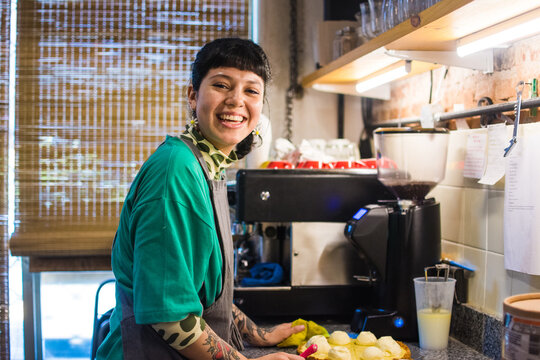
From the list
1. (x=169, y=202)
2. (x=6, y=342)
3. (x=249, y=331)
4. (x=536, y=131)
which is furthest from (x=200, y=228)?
(x=6, y=342)

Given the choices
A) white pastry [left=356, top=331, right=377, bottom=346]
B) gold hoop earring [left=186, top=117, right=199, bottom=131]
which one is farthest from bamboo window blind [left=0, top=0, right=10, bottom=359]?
white pastry [left=356, top=331, right=377, bottom=346]

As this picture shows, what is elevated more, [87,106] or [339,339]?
[87,106]

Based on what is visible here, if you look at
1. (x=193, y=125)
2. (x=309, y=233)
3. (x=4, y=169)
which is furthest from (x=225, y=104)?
(x=4, y=169)

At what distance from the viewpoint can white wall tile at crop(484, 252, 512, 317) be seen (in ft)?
5.37

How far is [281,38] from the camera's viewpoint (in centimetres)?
307

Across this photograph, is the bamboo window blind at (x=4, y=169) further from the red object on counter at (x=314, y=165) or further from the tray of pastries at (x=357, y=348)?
the tray of pastries at (x=357, y=348)

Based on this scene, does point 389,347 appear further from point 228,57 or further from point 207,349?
point 228,57

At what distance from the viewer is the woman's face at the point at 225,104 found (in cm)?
134

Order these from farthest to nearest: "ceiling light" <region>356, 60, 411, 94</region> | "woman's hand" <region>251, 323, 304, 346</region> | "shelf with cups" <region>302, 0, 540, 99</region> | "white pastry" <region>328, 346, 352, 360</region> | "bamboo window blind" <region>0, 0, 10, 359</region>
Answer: "bamboo window blind" <region>0, 0, 10, 359</region>
"ceiling light" <region>356, 60, 411, 94</region>
"woman's hand" <region>251, 323, 304, 346</region>
"white pastry" <region>328, 346, 352, 360</region>
"shelf with cups" <region>302, 0, 540, 99</region>

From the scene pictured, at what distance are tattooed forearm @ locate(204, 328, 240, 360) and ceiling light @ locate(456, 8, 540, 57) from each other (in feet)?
3.28

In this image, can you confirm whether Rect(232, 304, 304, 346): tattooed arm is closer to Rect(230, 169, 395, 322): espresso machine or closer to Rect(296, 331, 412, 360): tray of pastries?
Rect(296, 331, 412, 360): tray of pastries

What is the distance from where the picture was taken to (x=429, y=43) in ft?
5.59

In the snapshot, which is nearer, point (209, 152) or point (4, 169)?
point (209, 152)

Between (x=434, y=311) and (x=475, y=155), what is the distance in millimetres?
490
